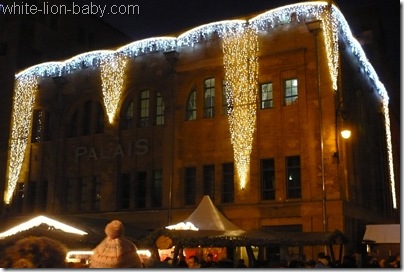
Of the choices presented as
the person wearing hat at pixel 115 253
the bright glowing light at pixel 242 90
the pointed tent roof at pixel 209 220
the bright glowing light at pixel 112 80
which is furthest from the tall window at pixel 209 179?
the person wearing hat at pixel 115 253

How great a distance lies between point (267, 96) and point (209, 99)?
2995 mm

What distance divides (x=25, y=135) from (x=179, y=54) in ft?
34.6

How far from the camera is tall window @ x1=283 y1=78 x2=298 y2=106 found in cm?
2444

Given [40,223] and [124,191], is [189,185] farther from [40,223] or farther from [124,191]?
[40,223]

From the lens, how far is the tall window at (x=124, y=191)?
90.9ft

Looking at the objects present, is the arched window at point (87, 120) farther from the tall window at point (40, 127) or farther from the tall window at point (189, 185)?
the tall window at point (189, 185)

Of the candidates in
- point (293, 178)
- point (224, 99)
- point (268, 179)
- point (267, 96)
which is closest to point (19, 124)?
point (224, 99)

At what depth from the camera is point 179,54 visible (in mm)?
27500

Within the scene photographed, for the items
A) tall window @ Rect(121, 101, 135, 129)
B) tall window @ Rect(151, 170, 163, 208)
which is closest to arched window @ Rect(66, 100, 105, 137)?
tall window @ Rect(121, 101, 135, 129)

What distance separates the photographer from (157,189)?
88.4 ft

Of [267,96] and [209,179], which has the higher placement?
[267,96]

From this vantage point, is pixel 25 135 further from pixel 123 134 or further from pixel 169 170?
pixel 169 170

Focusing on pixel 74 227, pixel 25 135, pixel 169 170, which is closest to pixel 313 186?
pixel 169 170

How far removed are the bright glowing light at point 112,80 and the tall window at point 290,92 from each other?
9091 millimetres
